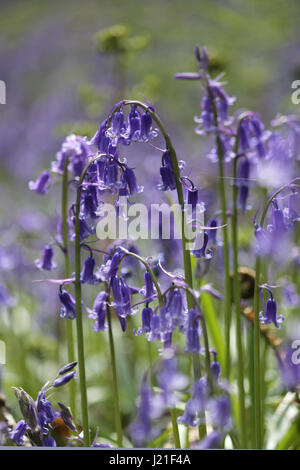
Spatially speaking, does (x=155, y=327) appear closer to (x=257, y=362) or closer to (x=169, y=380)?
(x=169, y=380)

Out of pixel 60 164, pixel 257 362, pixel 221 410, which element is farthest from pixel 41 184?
pixel 221 410

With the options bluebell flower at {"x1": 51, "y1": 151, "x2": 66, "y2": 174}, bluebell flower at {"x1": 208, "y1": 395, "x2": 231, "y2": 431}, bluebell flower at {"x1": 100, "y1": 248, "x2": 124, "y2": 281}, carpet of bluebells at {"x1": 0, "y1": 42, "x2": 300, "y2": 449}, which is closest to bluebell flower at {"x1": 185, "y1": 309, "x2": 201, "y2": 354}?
carpet of bluebells at {"x1": 0, "y1": 42, "x2": 300, "y2": 449}

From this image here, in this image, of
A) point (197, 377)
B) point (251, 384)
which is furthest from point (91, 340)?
point (197, 377)

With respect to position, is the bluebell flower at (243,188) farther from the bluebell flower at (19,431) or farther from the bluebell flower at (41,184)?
the bluebell flower at (19,431)

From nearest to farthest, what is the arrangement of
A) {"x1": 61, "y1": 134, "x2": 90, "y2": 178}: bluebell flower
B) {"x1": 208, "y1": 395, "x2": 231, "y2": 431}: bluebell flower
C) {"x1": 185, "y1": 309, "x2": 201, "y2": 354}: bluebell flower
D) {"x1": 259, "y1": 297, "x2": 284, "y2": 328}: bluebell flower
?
{"x1": 208, "y1": 395, "x2": 231, "y2": 431}: bluebell flower → {"x1": 185, "y1": 309, "x2": 201, "y2": 354}: bluebell flower → {"x1": 259, "y1": 297, "x2": 284, "y2": 328}: bluebell flower → {"x1": 61, "y1": 134, "x2": 90, "y2": 178}: bluebell flower

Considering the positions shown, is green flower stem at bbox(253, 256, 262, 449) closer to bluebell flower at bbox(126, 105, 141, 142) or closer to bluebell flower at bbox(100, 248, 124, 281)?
bluebell flower at bbox(100, 248, 124, 281)

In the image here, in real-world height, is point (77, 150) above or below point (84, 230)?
above

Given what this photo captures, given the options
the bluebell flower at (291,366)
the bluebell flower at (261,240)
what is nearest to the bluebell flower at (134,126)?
the bluebell flower at (261,240)

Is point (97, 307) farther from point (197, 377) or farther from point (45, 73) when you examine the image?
point (45, 73)
